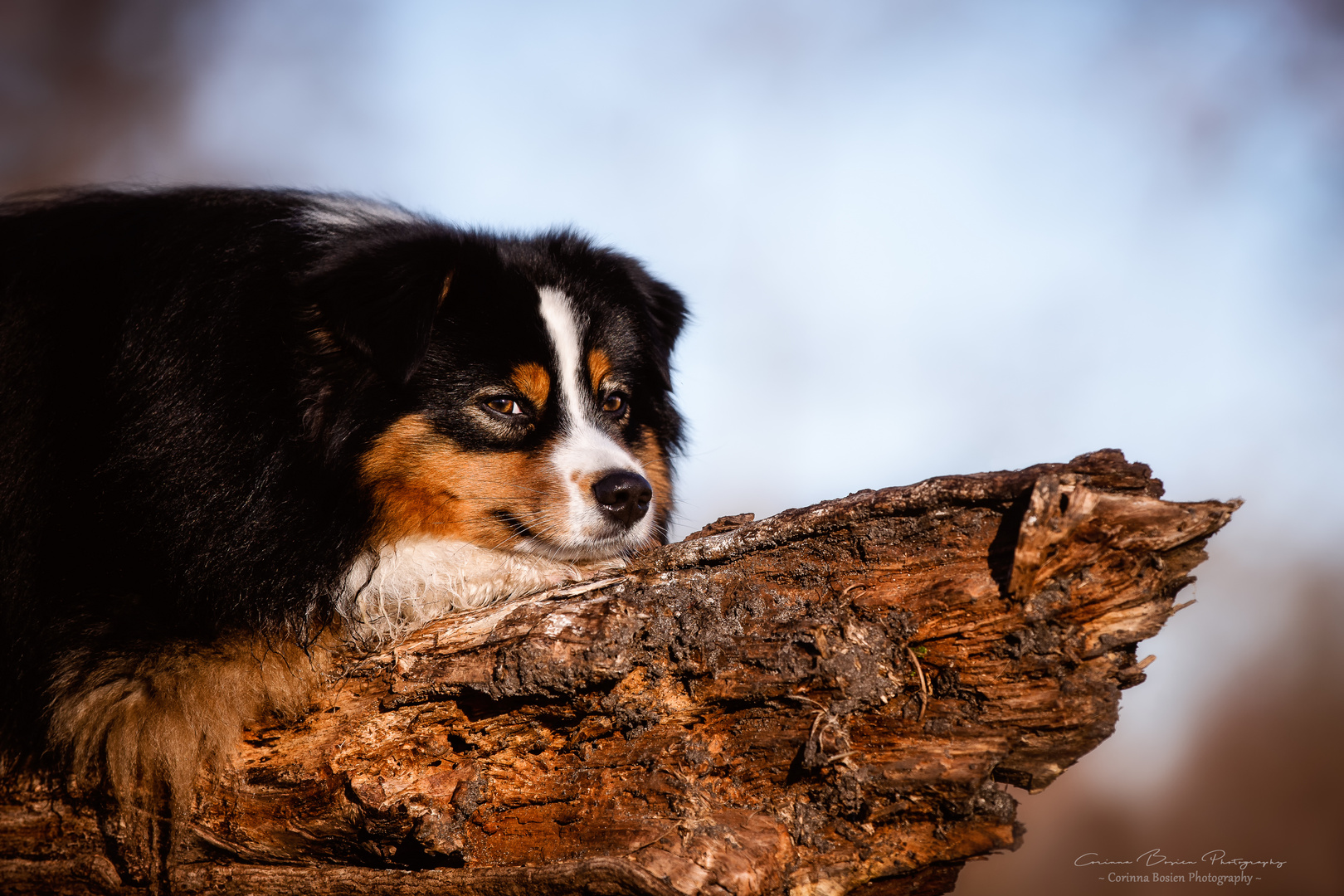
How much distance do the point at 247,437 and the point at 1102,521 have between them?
2.51 m

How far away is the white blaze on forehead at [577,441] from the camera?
3146 mm

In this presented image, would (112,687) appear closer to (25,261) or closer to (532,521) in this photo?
(532,521)

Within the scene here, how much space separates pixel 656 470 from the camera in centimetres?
390

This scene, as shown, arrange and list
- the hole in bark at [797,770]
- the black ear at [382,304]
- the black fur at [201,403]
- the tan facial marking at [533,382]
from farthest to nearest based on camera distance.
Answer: the tan facial marking at [533,382] → the black ear at [382,304] → the black fur at [201,403] → the hole in bark at [797,770]

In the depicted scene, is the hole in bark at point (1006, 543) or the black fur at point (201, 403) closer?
the hole in bark at point (1006, 543)


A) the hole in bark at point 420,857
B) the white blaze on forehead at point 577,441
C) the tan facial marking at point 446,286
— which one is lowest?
the hole in bark at point 420,857

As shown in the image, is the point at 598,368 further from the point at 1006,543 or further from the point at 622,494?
the point at 1006,543

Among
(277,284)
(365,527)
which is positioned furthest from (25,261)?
(365,527)

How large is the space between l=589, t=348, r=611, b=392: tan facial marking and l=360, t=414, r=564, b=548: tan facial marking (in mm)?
435

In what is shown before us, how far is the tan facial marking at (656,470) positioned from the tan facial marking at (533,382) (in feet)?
1.89

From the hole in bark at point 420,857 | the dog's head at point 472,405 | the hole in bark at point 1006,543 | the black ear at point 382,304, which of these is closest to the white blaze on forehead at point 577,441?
the dog's head at point 472,405

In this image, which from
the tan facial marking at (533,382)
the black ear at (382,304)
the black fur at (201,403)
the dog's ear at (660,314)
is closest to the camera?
the black fur at (201,403)

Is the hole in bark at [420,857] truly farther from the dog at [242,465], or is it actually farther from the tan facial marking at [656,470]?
the tan facial marking at [656,470]

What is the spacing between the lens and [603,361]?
11.5 feet
